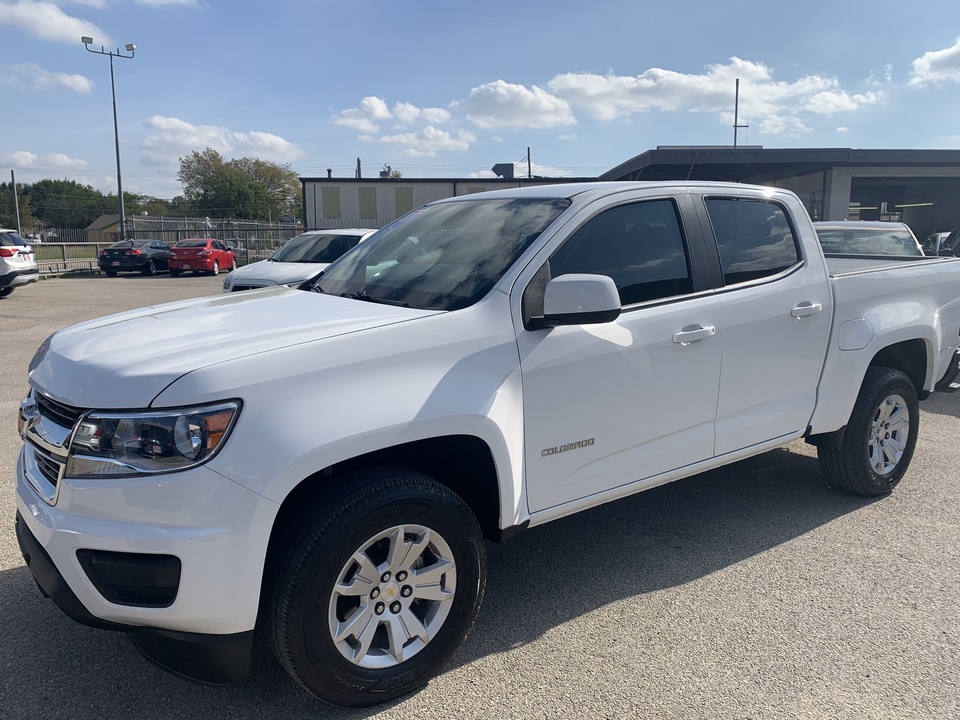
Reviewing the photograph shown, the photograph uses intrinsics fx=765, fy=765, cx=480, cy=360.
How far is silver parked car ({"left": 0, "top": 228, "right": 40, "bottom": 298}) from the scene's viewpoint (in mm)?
16531

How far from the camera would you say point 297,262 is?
11.6 metres

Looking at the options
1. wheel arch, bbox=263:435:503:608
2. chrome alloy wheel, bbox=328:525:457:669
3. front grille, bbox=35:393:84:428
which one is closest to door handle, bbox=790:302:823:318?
wheel arch, bbox=263:435:503:608

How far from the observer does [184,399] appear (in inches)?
93.2

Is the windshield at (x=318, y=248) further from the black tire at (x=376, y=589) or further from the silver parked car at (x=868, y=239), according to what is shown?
the black tire at (x=376, y=589)

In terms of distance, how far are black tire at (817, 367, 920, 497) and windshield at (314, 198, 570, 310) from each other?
243 centimetres

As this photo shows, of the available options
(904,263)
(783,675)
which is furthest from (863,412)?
(783,675)

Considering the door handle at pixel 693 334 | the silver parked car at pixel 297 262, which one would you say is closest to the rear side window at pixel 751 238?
the door handle at pixel 693 334

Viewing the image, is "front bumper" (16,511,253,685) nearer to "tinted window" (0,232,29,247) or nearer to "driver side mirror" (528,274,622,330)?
"driver side mirror" (528,274,622,330)

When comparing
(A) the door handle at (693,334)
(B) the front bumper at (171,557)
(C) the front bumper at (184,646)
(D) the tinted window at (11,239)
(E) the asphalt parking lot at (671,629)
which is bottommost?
(E) the asphalt parking lot at (671,629)

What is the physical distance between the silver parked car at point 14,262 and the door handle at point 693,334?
17198mm

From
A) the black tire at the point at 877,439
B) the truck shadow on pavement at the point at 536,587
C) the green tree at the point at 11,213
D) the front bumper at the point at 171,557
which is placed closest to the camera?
the front bumper at the point at 171,557

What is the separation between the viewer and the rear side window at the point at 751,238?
12.9 feet

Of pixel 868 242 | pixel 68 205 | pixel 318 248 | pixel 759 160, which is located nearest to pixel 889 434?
pixel 868 242

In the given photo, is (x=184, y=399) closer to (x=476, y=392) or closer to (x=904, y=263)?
(x=476, y=392)
